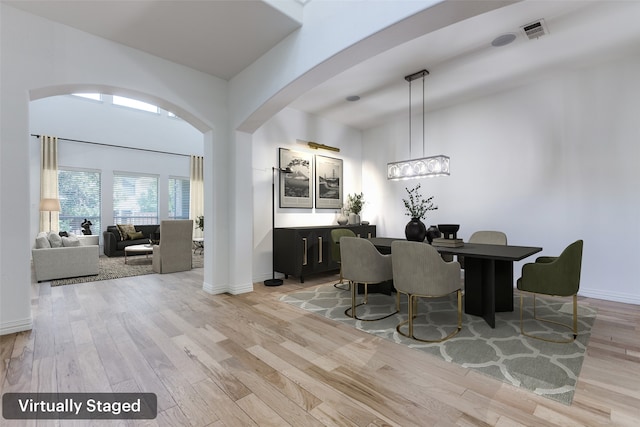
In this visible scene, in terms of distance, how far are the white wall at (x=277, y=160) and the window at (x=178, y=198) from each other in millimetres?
5509

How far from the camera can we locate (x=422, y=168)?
13.0 ft

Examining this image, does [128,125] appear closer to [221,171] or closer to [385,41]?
[221,171]

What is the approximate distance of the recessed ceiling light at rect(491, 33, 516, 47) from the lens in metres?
3.07

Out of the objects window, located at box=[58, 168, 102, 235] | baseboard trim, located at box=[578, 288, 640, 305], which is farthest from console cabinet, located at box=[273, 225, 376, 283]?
window, located at box=[58, 168, 102, 235]

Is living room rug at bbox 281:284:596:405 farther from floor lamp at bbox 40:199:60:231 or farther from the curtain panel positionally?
the curtain panel


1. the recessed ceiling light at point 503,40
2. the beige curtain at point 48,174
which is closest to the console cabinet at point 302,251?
the recessed ceiling light at point 503,40

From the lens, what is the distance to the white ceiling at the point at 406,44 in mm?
2719

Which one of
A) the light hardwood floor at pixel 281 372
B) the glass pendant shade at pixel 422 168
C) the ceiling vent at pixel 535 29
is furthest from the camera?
the glass pendant shade at pixel 422 168

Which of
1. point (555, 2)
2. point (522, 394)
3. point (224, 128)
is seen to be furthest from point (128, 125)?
point (522, 394)

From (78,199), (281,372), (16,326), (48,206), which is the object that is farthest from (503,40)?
(78,199)

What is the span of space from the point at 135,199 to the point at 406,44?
828 centimetres

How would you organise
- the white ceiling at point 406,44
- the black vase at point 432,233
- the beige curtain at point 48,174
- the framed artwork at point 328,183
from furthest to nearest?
the beige curtain at point 48,174 → the framed artwork at point 328,183 → the black vase at point 432,233 → the white ceiling at point 406,44

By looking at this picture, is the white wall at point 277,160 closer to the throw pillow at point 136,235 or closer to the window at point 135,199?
the throw pillow at point 136,235

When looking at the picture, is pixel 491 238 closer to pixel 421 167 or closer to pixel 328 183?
pixel 421 167
